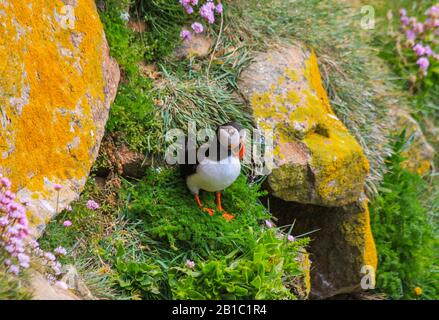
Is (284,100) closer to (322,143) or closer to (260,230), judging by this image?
(322,143)

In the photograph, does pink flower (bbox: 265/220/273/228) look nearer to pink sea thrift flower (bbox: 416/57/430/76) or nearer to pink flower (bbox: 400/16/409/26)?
pink sea thrift flower (bbox: 416/57/430/76)

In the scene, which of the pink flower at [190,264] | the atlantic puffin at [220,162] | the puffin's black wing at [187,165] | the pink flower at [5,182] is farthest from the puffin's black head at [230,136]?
the pink flower at [5,182]

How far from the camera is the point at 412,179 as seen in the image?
22.0ft

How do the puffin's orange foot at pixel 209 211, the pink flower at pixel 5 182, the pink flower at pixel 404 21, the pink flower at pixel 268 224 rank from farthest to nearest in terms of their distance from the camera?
the pink flower at pixel 404 21, the pink flower at pixel 268 224, the puffin's orange foot at pixel 209 211, the pink flower at pixel 5 182

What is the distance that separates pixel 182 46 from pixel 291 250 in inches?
78.7

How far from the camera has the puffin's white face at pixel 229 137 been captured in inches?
174

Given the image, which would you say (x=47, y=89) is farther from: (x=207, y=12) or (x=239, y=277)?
(x=207, y=12)

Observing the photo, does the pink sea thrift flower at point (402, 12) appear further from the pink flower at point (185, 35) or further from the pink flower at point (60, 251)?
the pink flower at point (60, 251)

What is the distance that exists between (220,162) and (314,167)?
108 cm

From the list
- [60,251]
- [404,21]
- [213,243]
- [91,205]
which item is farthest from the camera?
[404,21]

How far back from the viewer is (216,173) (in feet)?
14.6

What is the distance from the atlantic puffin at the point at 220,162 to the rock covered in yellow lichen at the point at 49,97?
675mm

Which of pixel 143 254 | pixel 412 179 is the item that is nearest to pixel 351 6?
pixel 412 179

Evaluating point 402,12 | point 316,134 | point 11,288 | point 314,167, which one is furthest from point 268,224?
point 402,12
